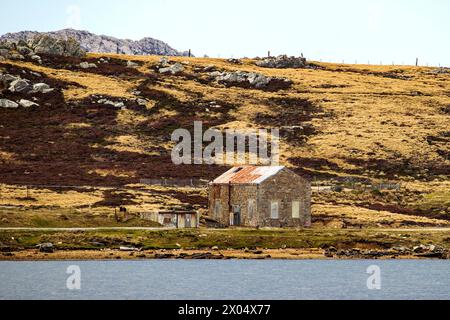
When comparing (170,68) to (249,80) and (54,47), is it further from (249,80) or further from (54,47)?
(54,47)

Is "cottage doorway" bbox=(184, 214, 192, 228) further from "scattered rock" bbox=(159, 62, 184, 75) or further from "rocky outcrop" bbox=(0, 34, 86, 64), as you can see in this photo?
"scattered rock" bbox=(159, 62, 184, 75)

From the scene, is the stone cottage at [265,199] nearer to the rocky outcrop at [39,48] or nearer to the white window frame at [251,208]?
the white window frame at [251,208]

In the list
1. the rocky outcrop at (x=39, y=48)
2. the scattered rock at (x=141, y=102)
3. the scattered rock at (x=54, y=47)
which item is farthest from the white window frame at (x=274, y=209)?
the scattered rock at (x=54, y=47)

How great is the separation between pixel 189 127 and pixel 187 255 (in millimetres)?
84143

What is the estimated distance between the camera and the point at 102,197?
4119 inches

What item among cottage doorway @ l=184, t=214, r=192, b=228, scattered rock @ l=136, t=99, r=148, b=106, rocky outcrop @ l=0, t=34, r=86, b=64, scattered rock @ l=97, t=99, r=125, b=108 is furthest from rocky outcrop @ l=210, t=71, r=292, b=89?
cottage doorway @ l=184, t=214, r=192, b=228

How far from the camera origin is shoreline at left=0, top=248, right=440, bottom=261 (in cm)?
6944

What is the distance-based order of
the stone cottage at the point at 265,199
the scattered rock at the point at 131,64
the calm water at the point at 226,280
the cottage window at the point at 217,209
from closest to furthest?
the calm water at the point at 226,280 → the stone cottage at the point at 265,199 → the cottage window at the point at 217,209 → the scattered rock at the point at 131,64

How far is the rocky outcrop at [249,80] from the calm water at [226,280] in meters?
113

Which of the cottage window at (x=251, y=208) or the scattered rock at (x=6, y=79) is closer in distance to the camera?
the cottage window at (x=251, y=208)

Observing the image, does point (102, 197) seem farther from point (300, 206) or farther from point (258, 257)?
point (258, 257)

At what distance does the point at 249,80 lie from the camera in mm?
187625

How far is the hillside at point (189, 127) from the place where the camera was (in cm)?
10512
